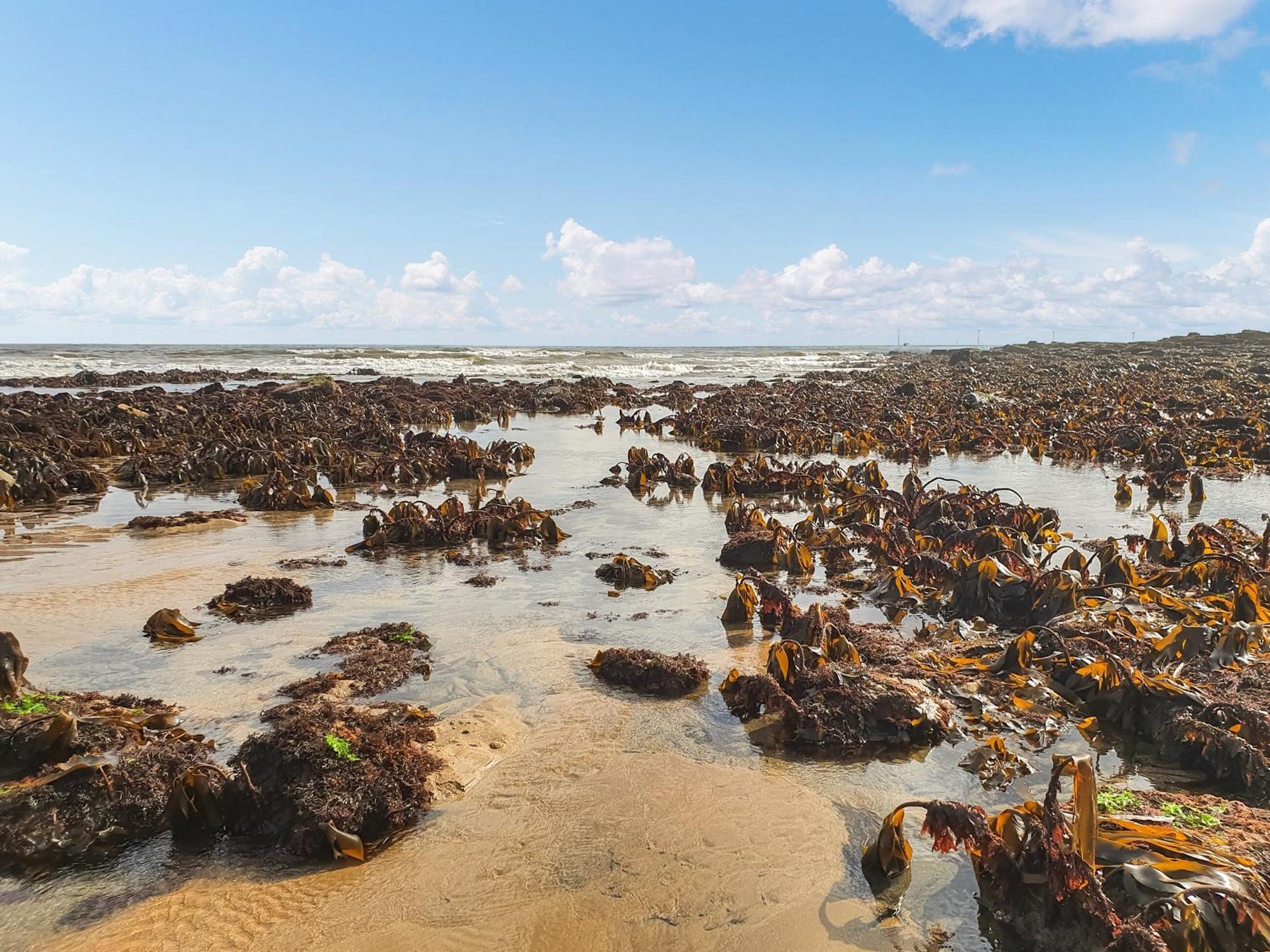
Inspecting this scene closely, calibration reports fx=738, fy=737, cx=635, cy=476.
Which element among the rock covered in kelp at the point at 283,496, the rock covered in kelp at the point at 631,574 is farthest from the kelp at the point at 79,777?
the rock covered in kelp at the point at 283,496

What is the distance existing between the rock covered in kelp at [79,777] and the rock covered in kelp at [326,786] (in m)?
0.17

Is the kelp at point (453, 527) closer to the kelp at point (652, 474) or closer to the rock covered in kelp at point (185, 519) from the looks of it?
the rock covered in kelp at point (185, 519)

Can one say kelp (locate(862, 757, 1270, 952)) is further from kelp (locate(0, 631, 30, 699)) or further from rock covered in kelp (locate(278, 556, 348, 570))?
rock covered in kelp (locate(278, 556, 348, 570))

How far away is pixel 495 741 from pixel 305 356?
184 ft

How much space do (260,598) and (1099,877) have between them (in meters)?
5.29

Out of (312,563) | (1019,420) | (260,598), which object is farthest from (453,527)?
(1019,420)

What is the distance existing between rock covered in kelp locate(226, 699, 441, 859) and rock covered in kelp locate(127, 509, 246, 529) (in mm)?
5522

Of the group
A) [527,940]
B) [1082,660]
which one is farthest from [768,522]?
[527,940]

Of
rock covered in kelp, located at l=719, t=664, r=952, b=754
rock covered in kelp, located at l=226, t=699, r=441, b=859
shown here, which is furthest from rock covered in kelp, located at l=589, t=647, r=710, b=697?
rock covered in kelp, located at l=226, t=699, r=441, b=859

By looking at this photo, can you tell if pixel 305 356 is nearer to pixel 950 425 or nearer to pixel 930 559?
pixel 950 425

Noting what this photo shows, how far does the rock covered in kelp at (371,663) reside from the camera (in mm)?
4105

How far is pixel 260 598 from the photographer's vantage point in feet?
17.9

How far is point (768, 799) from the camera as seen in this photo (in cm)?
317

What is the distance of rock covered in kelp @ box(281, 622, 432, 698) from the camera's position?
4.11 m
